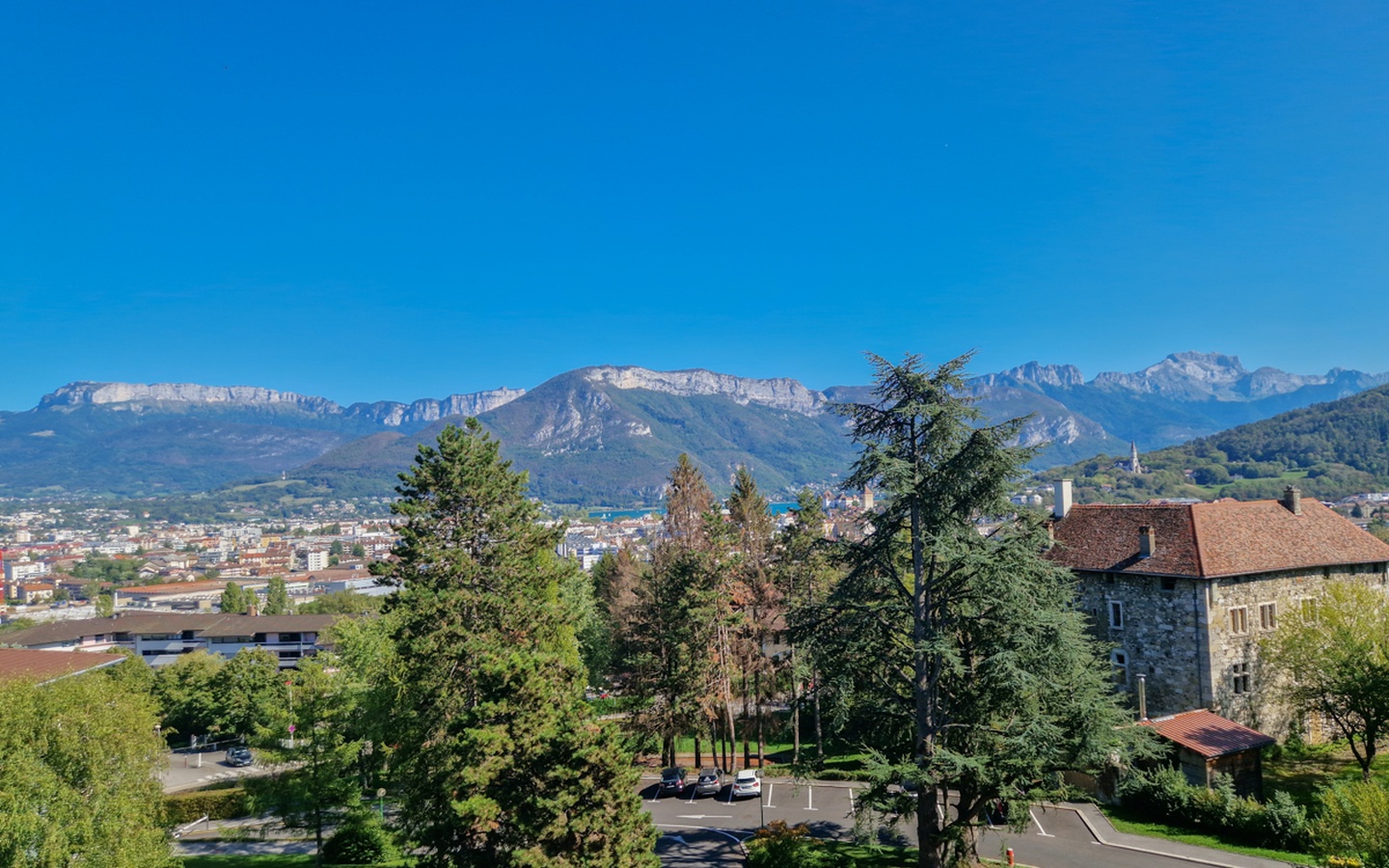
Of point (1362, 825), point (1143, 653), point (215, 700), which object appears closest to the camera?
point (1362, 825)

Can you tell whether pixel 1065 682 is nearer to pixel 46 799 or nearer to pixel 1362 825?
pixel 1362 825

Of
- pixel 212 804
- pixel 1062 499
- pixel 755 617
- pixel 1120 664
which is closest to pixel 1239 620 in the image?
pixel 1120 664

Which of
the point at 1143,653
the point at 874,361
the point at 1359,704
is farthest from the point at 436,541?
the point at 1359,704

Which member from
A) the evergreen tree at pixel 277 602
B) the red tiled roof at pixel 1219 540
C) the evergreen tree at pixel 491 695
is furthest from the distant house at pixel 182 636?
the red tiled roof at pixel 1219 540

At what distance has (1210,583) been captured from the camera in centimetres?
3331

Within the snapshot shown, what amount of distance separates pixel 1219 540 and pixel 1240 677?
5.95 metres

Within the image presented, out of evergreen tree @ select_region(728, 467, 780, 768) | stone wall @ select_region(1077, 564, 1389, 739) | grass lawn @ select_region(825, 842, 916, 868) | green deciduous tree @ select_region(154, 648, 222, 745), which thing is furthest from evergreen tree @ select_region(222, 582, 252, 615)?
stone wall @ select_region(1077, 564, 1389, 739)

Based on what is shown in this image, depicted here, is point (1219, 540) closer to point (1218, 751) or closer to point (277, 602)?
point (1218, 751)

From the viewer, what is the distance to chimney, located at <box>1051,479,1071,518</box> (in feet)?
140

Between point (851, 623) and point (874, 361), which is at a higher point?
point (874, 361)

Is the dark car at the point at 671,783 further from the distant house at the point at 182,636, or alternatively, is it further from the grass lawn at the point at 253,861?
the distant house at the point at 182,636

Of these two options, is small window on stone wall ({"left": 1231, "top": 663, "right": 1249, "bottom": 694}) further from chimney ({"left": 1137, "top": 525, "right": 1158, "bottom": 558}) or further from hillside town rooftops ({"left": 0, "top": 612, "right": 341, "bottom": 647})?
hillside town rooftops ({"left": 0, "top": 612, "right": 341, "bottom": 647})

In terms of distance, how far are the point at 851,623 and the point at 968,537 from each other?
13.3 ft

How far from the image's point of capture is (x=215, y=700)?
194 feet
